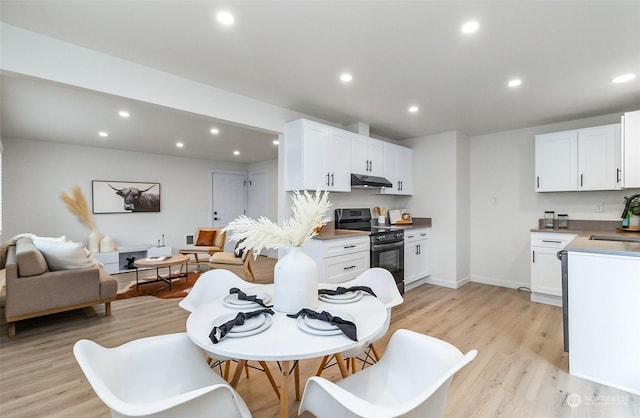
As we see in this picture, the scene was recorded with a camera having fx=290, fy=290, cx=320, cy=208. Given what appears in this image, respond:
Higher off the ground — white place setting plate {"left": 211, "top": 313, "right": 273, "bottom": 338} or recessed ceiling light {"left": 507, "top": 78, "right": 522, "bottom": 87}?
recessed ceiling light {"left": 507, "top": 78, "right": 522, "bottom": 87}

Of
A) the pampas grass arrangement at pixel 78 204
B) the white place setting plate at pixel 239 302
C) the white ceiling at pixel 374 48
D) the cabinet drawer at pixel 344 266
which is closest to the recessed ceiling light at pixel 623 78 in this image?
the white ceiling at pixel 374 48

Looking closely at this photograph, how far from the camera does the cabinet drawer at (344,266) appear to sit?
325 cm

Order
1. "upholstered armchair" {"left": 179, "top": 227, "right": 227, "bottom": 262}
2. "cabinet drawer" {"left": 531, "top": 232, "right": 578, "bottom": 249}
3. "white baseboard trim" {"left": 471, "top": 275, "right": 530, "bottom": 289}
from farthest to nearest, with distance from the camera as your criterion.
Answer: "upholstered armchair" {"left": 179, "top": 227, "right": 227, "bottom": 262} → "white baseboard trim" {"left": 471, "top": 275, "right": 530, "bottom": 289} → "cabinet drawer" {"left": 531, "top": 232, "right": 578, "bottom": 249}

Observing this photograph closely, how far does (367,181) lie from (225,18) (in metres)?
2.58

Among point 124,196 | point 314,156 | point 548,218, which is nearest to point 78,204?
point 124,196

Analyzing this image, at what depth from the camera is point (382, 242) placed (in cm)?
383

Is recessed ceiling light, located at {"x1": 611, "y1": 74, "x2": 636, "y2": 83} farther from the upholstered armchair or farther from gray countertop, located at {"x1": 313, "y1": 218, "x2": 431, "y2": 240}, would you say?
the upholstered armchair

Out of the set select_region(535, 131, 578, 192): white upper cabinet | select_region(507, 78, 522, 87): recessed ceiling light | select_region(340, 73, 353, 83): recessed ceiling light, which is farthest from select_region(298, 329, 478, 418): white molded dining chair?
select_region(535, 131, 578, 192): white upper cabinet

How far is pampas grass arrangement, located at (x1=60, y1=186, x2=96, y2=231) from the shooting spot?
536 cm

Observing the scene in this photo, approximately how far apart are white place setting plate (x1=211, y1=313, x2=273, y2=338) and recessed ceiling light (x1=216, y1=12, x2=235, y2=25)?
1.79 metres

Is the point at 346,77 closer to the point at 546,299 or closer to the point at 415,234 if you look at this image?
the point at 415,234

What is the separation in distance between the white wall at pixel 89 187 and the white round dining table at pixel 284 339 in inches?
223

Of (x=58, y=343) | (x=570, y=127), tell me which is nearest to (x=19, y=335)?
(x=58, y=343)

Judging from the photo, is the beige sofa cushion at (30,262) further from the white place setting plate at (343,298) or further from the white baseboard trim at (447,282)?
the white baseboard trim at (447,282)
